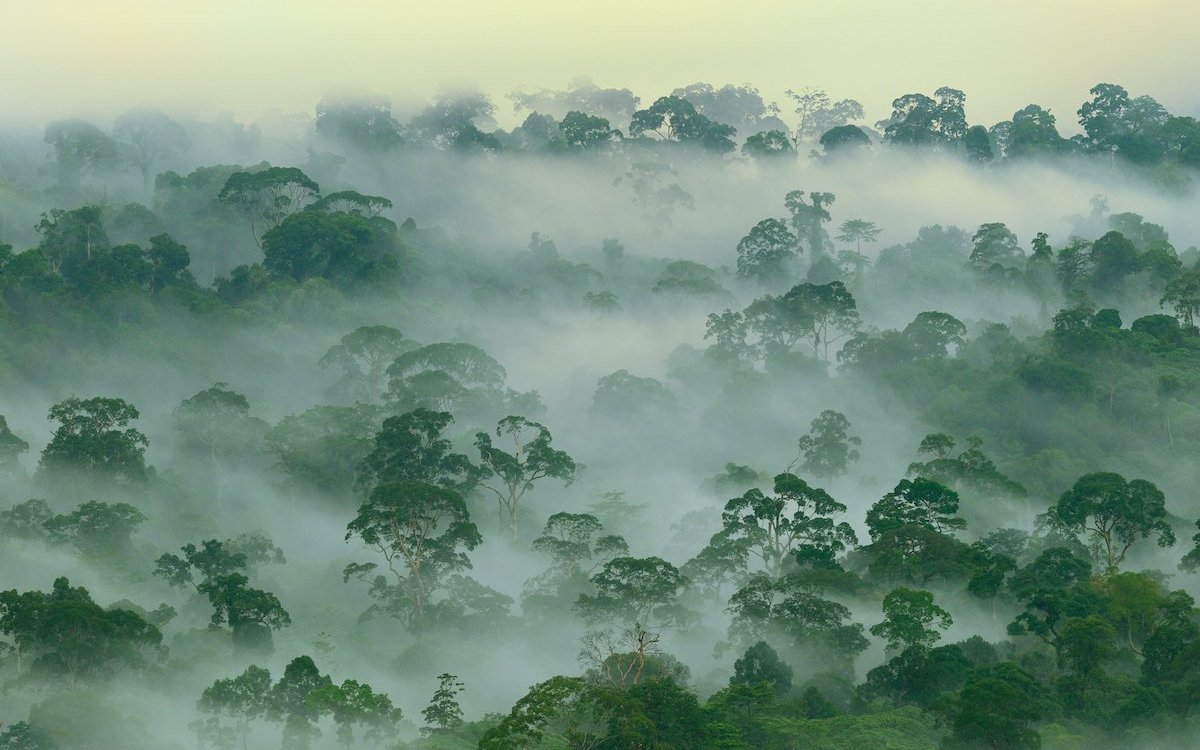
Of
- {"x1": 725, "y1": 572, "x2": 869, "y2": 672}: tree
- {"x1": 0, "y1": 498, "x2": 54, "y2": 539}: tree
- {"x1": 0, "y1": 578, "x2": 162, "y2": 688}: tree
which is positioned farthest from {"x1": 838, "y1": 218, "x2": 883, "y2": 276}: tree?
{"x1": 0, "y1": 578, "x2": 162, "y2": 688}: tree

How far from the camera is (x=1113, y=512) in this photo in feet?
254

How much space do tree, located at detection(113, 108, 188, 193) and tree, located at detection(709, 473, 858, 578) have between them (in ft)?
269

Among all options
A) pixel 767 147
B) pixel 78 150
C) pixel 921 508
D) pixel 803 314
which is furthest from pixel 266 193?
pixel 921 508

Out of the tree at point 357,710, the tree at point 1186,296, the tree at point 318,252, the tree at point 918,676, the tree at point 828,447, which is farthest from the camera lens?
the tree at point 318,252

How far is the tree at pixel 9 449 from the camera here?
88.3 m

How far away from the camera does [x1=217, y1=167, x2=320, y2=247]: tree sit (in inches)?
4921

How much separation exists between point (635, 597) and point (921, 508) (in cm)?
1387

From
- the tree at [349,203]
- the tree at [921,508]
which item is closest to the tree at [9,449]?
the tree at [349,203]

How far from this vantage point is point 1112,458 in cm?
9231

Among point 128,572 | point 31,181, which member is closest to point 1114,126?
point 31,181

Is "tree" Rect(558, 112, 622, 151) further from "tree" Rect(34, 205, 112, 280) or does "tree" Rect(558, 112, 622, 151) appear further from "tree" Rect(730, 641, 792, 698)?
"tree" Rect(730, 641, 792, 698)

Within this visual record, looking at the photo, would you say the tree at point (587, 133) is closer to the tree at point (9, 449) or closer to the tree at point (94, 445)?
the tree at point (94, 445)

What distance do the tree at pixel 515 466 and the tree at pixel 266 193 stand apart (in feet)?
118

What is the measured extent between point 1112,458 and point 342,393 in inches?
1641
